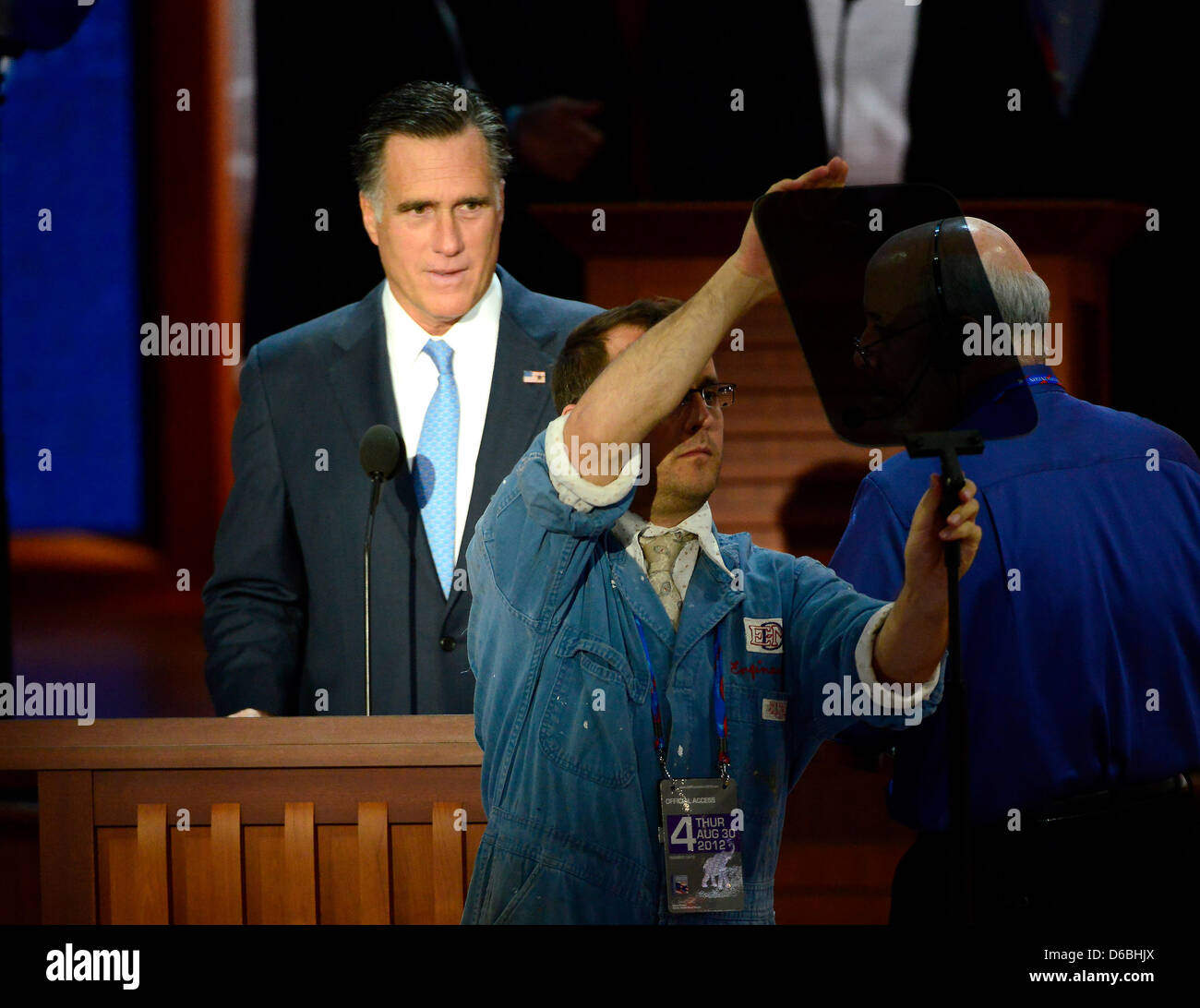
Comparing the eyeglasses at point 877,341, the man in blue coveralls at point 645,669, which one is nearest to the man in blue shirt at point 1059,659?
the eyeglasses at point 877,341

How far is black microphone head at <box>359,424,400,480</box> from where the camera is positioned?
2.59m

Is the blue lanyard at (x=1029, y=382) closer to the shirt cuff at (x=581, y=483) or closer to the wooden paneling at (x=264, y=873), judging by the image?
the shirt cuff at (x=581, y=483)

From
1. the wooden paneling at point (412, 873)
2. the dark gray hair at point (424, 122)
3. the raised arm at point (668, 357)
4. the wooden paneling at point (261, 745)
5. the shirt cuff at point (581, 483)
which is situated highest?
the dark gray hair at point (424, 122)

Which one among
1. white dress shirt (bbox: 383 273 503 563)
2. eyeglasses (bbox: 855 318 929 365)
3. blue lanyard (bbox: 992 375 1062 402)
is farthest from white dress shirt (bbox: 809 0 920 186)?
eyeglasses (bbox: 855 318 929 365)

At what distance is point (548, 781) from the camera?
1.82m

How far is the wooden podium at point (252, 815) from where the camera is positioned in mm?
2238

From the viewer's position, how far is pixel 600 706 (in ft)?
6.03

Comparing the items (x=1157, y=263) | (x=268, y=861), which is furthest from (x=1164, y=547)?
(x=268, y=861)

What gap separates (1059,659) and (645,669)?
671 millimetres

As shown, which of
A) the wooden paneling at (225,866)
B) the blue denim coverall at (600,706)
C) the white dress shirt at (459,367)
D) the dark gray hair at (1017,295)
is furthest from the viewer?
the white dress shirt at (459,367)

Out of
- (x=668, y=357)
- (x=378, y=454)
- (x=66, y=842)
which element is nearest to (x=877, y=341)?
(x=668, y=357)

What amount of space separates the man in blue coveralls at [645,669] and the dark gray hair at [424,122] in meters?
1.27

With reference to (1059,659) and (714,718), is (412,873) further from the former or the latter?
(1059,659)

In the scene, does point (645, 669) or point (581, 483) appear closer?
point (581, 483)
